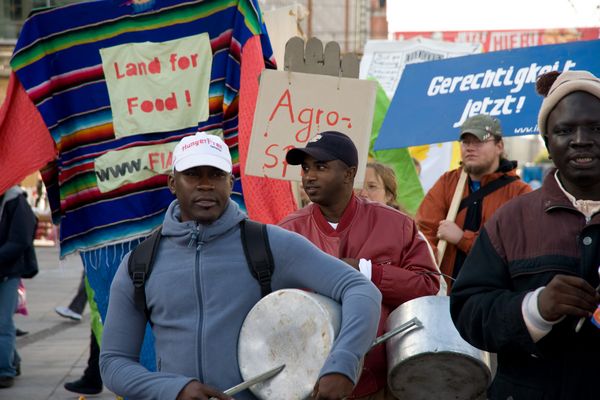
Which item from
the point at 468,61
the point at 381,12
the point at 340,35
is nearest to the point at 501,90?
the point at 468,61

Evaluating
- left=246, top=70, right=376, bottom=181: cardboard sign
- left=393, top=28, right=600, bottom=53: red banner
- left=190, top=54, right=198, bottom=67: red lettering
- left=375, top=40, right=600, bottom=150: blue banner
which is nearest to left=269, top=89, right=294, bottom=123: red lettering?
left=246, top=70, right=376, bottom=181: cardboard sign

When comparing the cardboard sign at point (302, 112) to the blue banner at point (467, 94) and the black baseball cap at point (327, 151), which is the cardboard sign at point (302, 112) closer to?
the black baseball cap at point (327, 151)

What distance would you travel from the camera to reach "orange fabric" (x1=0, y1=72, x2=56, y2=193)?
19.1 ft

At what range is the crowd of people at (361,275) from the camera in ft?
8.79

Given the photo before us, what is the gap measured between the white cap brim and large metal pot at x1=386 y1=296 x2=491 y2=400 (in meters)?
0.93

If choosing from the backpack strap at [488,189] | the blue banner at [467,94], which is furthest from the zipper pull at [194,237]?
the blue banner at [467,94]

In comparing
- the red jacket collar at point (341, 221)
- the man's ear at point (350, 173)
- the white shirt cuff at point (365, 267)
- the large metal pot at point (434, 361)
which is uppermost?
the man's ear at point (350, 173)

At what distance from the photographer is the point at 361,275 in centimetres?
331

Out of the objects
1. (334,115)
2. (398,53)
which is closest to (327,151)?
(334,115)

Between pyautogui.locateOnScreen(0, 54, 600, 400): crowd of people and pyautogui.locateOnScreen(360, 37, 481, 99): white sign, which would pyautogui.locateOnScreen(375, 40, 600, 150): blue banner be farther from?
pyautogui.locateOnScreen(360, 37, 481, 99): white sign

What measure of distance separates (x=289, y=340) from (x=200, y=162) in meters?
0.61

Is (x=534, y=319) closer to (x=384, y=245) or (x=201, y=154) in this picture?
(x=201, y=154)

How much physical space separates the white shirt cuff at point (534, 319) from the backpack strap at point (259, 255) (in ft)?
2.98

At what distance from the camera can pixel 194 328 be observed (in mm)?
3244
